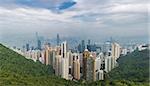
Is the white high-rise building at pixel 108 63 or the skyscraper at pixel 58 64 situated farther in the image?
the skyscraper at pixel 58 64

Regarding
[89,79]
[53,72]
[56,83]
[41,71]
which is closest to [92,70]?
[89,79]

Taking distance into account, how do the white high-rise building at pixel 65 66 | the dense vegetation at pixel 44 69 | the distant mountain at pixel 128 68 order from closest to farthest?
1. the dense vegetation at pixel 44 69
2. the distant mountain at pixel 128 68
3. the white high-rise building at pixel 65 66

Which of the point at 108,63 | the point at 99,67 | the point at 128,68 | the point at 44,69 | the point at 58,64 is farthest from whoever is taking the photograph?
the point at 108,63

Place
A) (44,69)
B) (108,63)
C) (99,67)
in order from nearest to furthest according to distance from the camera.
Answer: (99,67) → (44,69) → (108,63)

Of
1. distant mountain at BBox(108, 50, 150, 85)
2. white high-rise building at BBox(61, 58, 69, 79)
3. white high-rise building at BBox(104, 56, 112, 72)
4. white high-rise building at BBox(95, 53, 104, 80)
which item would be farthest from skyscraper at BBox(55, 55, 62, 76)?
distant mountain at BBox(108, 50, 150, 85)

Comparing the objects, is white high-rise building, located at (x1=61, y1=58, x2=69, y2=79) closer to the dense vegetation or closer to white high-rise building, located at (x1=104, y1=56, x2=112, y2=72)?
the dense vegetation

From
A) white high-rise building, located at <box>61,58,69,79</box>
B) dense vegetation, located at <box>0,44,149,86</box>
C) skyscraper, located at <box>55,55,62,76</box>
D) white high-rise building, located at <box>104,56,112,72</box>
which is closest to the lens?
dense vegetation, located at <box>0,44,149,86</box>

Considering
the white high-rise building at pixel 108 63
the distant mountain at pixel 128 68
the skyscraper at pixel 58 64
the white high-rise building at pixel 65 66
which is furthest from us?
the skyscraper at pixel 58 64

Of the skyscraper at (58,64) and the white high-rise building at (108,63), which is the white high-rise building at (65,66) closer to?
the skyscraper at (58,64)

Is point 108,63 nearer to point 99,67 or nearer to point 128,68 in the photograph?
point 128,68

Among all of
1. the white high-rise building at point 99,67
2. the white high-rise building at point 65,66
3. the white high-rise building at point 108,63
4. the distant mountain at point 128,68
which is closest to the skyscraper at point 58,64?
A: the white high-rise building at point 65,66

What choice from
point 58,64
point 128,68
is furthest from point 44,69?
point 128,68

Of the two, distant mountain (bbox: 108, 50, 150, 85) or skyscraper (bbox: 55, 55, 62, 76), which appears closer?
distant mountain (bbox: 108, 50, 150, 85)

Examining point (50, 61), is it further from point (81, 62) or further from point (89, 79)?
point (89, 79)
